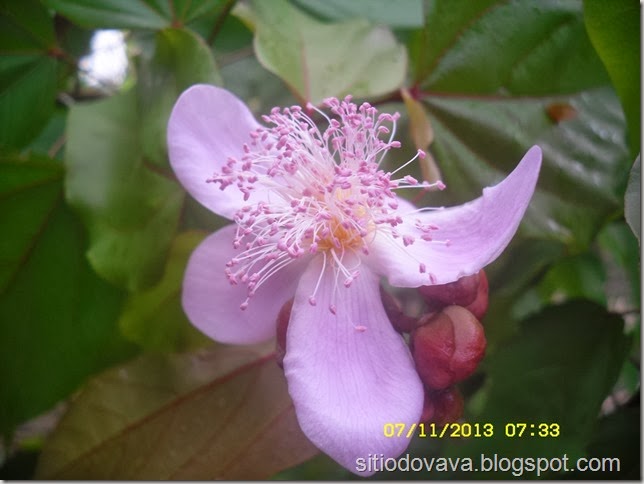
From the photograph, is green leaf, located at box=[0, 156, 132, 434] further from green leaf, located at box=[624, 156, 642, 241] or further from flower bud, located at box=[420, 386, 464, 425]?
green leaf, located at box=[624, 156, 642, 241]

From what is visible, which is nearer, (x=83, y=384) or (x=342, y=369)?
(x=342, y=369)

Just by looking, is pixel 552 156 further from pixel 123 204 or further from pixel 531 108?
pixel 123 204

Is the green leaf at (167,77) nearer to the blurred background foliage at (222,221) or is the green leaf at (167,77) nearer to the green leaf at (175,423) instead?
the blurred background foliage at (222,221)

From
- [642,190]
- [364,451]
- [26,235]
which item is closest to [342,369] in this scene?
[364,451]

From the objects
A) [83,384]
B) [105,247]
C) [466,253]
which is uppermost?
[466,253]

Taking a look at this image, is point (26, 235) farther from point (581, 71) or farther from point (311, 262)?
point (581, 71)

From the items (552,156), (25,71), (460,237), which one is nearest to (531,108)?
(552,156)
